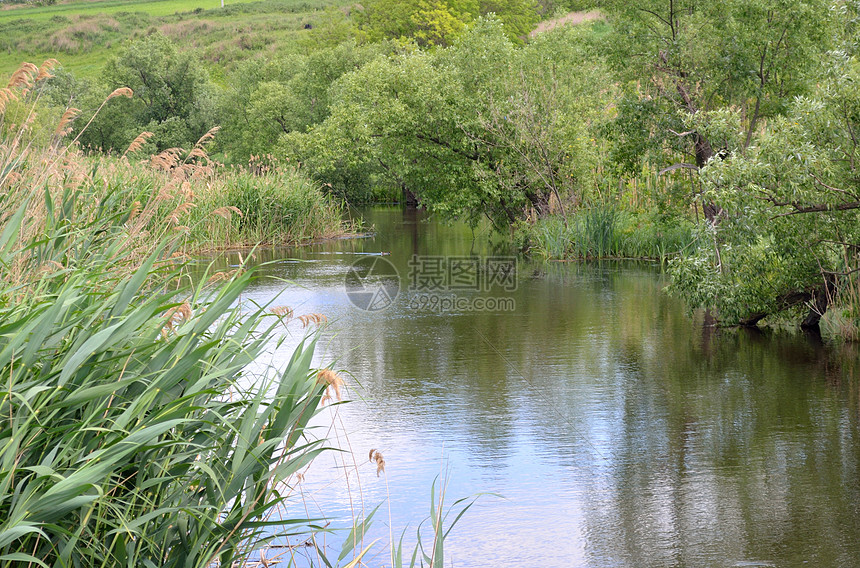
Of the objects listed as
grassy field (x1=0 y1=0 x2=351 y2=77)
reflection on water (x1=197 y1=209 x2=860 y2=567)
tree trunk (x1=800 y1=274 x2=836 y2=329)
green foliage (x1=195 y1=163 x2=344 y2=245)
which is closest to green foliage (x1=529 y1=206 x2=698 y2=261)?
reflection on water (x1=197 y1=209 x2=860 y2=567)

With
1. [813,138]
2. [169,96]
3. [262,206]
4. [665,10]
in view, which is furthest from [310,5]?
[813,138]

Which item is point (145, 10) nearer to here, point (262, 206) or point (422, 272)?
point (262, 206)

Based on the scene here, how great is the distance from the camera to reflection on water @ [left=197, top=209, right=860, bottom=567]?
176 inches

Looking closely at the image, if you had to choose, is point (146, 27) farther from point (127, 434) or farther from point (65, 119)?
point (127, 434)

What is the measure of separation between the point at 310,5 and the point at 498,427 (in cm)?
8813

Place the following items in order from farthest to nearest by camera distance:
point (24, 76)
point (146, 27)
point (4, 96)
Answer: point (146, 27) < point (24, 76) < point (4, 96)

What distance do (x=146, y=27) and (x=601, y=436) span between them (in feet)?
249

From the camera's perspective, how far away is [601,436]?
6172mm

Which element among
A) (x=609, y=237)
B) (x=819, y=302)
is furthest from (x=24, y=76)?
(x=609, y=237)

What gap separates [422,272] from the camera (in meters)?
15.2

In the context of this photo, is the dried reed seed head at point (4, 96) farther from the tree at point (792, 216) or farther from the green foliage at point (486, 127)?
the green foliage at point (486, 127)

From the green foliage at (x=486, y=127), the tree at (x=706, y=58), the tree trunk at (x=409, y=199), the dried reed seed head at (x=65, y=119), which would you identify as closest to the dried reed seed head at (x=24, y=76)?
the dried reed seed head at (x=65, y=119)

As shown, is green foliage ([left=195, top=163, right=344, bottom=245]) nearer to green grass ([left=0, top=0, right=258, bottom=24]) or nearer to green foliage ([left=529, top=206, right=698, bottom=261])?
green foliage ([left=529, top=206, right=698, bottom=261])

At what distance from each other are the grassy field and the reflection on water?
5011 cm
